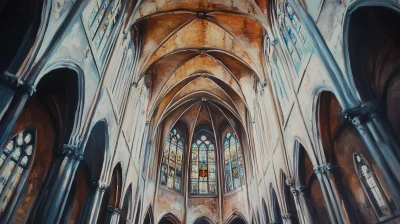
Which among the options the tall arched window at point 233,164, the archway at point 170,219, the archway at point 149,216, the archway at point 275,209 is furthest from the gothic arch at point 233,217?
the archway at point 275,209

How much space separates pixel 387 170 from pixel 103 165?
8.74 m

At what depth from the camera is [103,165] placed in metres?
9.96

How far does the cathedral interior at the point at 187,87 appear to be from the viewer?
20.6ft

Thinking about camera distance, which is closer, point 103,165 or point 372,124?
point 372,124

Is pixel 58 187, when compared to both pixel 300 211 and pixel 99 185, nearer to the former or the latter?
pixel 99 185

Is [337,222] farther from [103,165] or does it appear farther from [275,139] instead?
[103,165]

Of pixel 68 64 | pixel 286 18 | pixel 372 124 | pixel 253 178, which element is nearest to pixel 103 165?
pixel 68 64

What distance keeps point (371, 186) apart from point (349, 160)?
1004mm

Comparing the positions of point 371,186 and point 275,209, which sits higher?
point 275,209

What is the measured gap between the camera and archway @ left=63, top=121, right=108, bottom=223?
9.67 m

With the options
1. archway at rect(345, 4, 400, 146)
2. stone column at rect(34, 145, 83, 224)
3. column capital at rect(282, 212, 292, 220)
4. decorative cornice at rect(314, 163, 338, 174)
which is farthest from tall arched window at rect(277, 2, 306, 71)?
stone column at rect(34, 145, 83, 224)

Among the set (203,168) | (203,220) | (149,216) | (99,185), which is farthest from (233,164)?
(99,185)

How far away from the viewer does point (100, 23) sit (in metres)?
9.52

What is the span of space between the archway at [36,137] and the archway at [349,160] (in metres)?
7.81
